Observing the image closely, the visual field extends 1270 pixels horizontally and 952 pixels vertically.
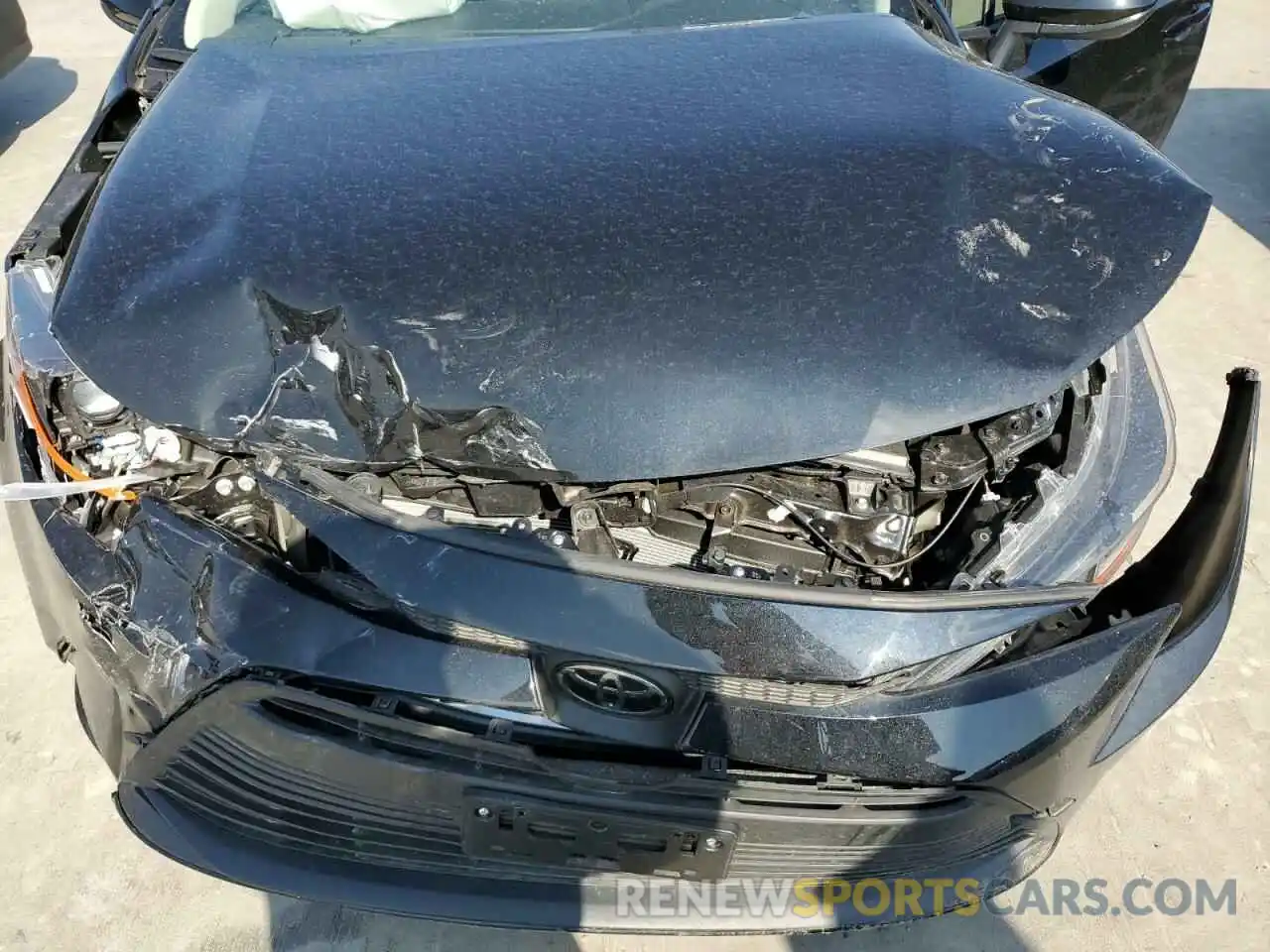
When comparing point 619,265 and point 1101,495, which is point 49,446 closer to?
point 619,265

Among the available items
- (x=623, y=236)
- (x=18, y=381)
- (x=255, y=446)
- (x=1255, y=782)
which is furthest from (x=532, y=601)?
(x=1255, y=782)

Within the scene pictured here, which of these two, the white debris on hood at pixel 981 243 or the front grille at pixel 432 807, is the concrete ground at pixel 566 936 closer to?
the front grille at pixel 432 807

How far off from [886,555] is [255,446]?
105 centimetres

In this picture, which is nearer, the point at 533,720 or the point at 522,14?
the point at 533,720

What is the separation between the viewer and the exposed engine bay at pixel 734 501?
160 cm

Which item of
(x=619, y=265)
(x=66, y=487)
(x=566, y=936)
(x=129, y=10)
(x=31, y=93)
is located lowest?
(x=566, y=936)

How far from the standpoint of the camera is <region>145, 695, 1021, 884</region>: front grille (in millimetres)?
1359

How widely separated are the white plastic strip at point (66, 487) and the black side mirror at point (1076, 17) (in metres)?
2.36

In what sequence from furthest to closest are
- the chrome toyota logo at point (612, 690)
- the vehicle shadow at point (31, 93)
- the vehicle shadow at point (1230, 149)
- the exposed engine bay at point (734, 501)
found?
the vehicle shadow at point (31, 93) → the vehicle shadow at point (1230, 149) → the exposed engine bay at point (734, 501) → the chrome toyota logo at point (612, 690)

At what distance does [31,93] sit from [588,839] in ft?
18.6

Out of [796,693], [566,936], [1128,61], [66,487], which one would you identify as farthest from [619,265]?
[1128,61]

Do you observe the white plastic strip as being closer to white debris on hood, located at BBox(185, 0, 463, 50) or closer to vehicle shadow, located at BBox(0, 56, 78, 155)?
white debris on hood, located at BBox(185, 0, 463, 50)

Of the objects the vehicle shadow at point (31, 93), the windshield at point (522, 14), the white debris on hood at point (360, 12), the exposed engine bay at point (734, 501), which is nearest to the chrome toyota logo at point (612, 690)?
the exposed engine bay at point (734, 501)

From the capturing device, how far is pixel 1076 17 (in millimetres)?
2459
